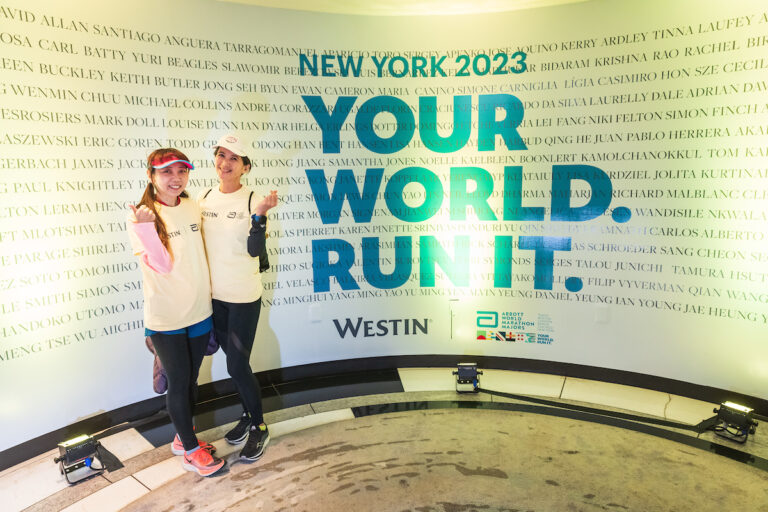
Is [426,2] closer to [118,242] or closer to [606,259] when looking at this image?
[606,259]

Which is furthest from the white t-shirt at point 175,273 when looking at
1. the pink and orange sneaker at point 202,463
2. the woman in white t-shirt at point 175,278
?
the pink and orange sneaker at point 202,463

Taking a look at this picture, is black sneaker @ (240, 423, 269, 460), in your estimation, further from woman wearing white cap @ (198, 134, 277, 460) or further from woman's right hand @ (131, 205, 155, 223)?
woman's right hand @ (131, 205, 155, 223)

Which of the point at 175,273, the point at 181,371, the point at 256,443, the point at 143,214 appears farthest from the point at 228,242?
the point at 256,443

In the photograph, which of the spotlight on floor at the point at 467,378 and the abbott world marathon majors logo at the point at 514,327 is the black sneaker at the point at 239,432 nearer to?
the spotlight on floor at the point at 467,378

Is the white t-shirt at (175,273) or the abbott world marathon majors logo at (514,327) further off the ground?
the white t-shirt at (175,273)

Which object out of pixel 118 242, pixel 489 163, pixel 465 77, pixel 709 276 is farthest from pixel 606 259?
pixel 118 242

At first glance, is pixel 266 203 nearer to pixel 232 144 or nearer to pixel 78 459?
pixel 232 144

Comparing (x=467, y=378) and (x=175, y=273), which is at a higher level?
(x=175, y=273)

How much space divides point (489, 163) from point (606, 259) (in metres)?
1.01

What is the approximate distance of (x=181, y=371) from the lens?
214 centimetres

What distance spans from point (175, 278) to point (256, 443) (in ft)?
3.20

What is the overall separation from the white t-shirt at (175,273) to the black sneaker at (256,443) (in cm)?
72

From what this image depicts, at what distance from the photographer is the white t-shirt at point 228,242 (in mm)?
2207

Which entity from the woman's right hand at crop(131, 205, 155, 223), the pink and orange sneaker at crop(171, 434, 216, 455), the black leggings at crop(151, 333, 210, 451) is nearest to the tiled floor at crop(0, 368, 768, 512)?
the pink and orange sneaker at crop(171, 434, 216, 455)
